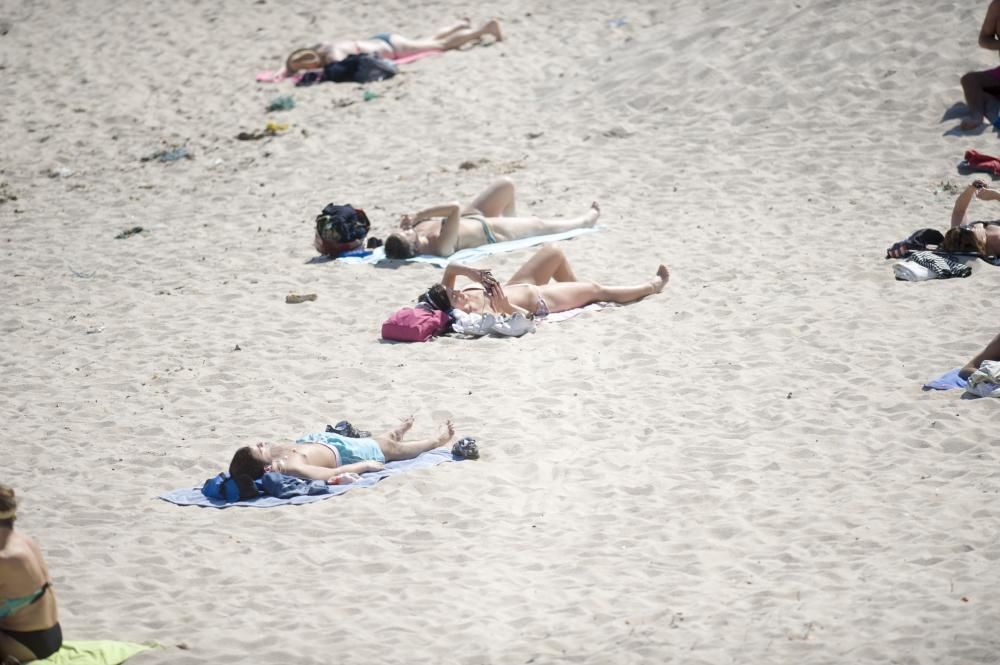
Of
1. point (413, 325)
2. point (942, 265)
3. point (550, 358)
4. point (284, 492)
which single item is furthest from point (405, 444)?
point (942, 265)

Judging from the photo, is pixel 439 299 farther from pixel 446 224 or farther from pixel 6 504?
pixel 6 504

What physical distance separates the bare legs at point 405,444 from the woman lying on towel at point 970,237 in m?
4.26

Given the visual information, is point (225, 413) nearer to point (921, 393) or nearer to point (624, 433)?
point (624, 433)

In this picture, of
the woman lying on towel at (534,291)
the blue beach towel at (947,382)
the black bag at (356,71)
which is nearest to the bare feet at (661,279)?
the woman lying on towel at (534,291)

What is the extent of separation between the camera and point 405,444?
7.43m

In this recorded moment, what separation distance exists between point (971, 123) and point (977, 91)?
349mm

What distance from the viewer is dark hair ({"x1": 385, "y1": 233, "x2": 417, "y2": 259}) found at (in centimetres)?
1087

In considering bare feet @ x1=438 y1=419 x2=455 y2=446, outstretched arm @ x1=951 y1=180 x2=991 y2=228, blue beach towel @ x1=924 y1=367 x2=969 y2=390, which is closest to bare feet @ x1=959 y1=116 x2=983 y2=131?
outstretched arm @ x1=951 y1=180 x2=991 y2=228

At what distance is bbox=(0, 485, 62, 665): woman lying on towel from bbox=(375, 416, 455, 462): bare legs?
2.39 m

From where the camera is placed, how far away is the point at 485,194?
11273 millimetres

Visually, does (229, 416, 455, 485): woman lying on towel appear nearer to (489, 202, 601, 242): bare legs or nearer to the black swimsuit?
the black swimsuit

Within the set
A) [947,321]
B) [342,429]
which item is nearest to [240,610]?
[342,429]

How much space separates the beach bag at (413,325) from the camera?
919cm

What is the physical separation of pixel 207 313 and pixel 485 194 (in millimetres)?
2781
